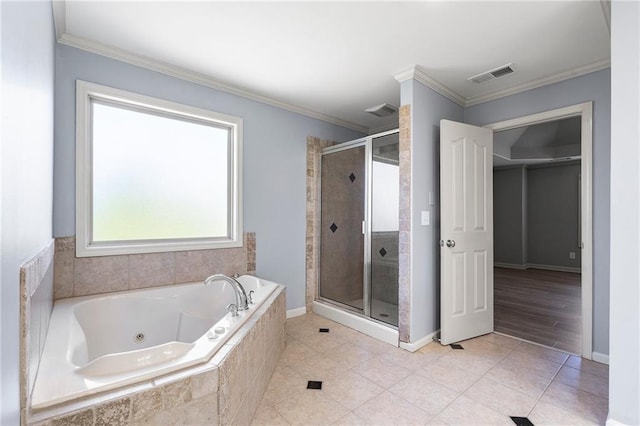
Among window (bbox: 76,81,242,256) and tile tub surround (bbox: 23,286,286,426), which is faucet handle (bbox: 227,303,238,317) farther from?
window (bbox: 76,81,242,256)

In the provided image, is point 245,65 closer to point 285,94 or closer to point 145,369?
point 285,94

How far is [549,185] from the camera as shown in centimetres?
664

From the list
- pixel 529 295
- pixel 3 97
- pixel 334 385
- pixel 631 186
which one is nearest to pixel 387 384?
pixel 334 385

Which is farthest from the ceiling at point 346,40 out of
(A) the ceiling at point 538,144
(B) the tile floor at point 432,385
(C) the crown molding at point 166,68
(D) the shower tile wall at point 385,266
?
(A) the ceiling at point 538,144

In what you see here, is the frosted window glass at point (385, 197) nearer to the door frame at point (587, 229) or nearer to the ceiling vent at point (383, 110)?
the ceiling vent at point (383, 110)

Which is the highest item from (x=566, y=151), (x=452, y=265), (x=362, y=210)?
(x=566, y=151)

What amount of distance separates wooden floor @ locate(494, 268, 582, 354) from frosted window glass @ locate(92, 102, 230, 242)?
3.15 metres

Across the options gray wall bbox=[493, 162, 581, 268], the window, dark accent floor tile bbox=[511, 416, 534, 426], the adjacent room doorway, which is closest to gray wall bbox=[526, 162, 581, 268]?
gray wall bbox=[493, 162, 581, 268]

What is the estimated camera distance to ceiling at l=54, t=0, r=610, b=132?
5.94 feet

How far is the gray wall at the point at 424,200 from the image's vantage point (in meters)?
2.57

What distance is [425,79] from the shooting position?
2.65 m

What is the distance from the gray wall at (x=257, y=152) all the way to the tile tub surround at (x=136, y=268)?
166 mm

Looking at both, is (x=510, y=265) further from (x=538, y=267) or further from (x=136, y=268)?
(x=136, y=268)

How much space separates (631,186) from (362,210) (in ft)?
7.11
